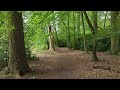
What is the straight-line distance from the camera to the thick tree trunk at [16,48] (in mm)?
12656

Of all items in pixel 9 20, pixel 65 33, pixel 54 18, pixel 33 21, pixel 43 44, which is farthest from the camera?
pixel 65 33

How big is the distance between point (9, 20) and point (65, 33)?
2438cm

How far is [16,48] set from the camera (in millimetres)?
12758

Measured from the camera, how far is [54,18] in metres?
17.8

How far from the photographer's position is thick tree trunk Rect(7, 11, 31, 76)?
1266 centimetres
